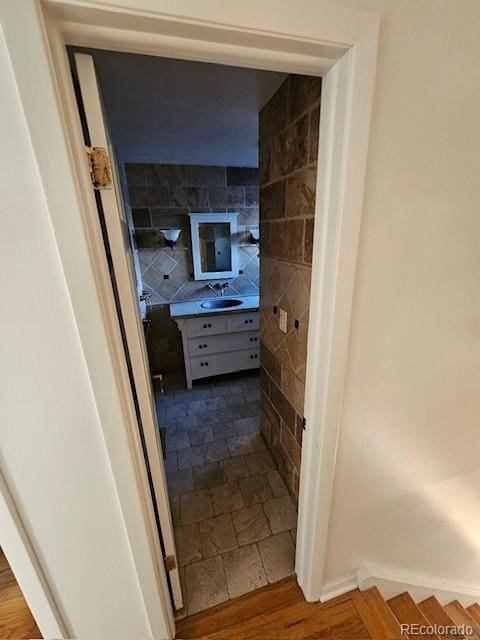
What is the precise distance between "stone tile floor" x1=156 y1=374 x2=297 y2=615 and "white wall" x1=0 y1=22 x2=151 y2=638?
0.47 m

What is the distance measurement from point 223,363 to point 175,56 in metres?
2.63

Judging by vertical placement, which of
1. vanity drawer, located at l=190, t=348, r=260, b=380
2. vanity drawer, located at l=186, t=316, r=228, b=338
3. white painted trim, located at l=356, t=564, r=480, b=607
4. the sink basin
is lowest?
→ white painted trim, located at l=356, t=564, r=480, b=607

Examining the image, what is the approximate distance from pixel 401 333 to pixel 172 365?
282 centimetres

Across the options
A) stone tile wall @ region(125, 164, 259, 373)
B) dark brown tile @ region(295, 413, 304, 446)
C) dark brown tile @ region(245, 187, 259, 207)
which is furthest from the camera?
dark brown tile @ region(245, 187, 259, 207)

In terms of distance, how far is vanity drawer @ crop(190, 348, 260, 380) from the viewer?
295 centimetres

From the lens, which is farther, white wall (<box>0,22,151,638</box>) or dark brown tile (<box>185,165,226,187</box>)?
dark brown tile (<box>185,165,226,187</box>)

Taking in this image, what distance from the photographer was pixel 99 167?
0.69 m

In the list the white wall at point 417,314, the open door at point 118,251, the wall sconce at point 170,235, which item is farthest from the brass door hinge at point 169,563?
the wall sconce at point 170,235

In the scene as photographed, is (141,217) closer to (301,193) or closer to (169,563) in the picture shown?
(301,193)

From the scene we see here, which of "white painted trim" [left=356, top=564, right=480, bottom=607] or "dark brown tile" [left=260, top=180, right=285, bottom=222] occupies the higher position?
"dark brown tile" [left=260, top=180, right=285, bottom=222]

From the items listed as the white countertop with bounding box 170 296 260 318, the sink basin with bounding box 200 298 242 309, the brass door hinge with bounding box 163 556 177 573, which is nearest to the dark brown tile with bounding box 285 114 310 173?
the white countertop with bounding box 170 296 260 318

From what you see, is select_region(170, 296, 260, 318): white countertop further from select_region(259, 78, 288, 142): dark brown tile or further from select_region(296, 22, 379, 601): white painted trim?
select_region(296, 22, 379, 601): white painted trim

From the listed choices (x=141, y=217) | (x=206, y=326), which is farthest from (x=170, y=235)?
(x=206, y=326)

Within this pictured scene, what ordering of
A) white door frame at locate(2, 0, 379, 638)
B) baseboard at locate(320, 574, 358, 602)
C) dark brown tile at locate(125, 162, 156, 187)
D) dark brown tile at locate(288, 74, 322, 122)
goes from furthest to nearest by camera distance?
dark brown tile at locate(125, 162, 156, 187) → baseboard at locate(320, 574, 358, 602) → dark brown tile at locate(288, 74, 322, 122) → white door frame at locate(2, 0, 379, 638)
